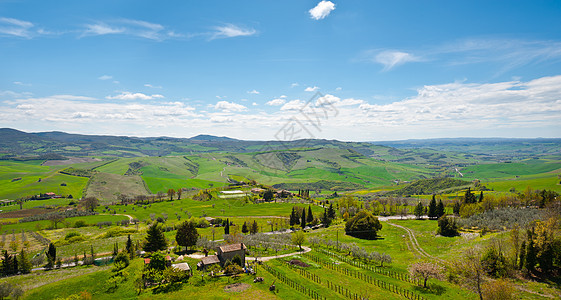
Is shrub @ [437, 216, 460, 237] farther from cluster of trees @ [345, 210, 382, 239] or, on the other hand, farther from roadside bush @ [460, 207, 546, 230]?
cluster of trees @ [345, 210, 382, 239]

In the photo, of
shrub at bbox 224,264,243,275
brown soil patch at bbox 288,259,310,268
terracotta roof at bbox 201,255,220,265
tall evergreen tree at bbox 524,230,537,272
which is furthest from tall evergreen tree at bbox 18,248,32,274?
tall evergreen tree at bbox 524,230,537,272

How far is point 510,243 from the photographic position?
60.2m

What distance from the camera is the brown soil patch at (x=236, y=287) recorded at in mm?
51406

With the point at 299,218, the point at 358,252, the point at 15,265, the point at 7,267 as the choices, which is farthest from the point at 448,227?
the point at 7,267

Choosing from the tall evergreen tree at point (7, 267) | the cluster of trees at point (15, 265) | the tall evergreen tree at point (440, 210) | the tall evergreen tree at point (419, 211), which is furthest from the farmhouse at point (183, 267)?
the tall evergreen tree at point (419, 211)

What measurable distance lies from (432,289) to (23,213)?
690 feet

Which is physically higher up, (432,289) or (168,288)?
(432,289)

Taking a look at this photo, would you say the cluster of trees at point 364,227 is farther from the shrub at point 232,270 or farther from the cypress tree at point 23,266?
the cypress tree at point 23,266

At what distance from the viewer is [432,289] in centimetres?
5109

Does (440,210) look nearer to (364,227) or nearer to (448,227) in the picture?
(448,227)

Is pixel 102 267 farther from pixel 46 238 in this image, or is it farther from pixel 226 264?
pixel 46 238

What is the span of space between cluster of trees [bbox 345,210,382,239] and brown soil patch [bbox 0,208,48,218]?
17842 centimetres

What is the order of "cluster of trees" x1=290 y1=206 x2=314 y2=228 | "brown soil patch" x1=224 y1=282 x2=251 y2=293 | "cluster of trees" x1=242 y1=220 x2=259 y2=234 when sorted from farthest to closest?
1. "cluster of trees" x1=290 y1=206 x2=314 y2=228
2. "cluster of trees" x1=242 y1=220 x2=259 y2=234
3. "brown soil patch" x1=224 y1=282 x2=251 y2=293

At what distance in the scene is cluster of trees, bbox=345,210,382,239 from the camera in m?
→ 102
